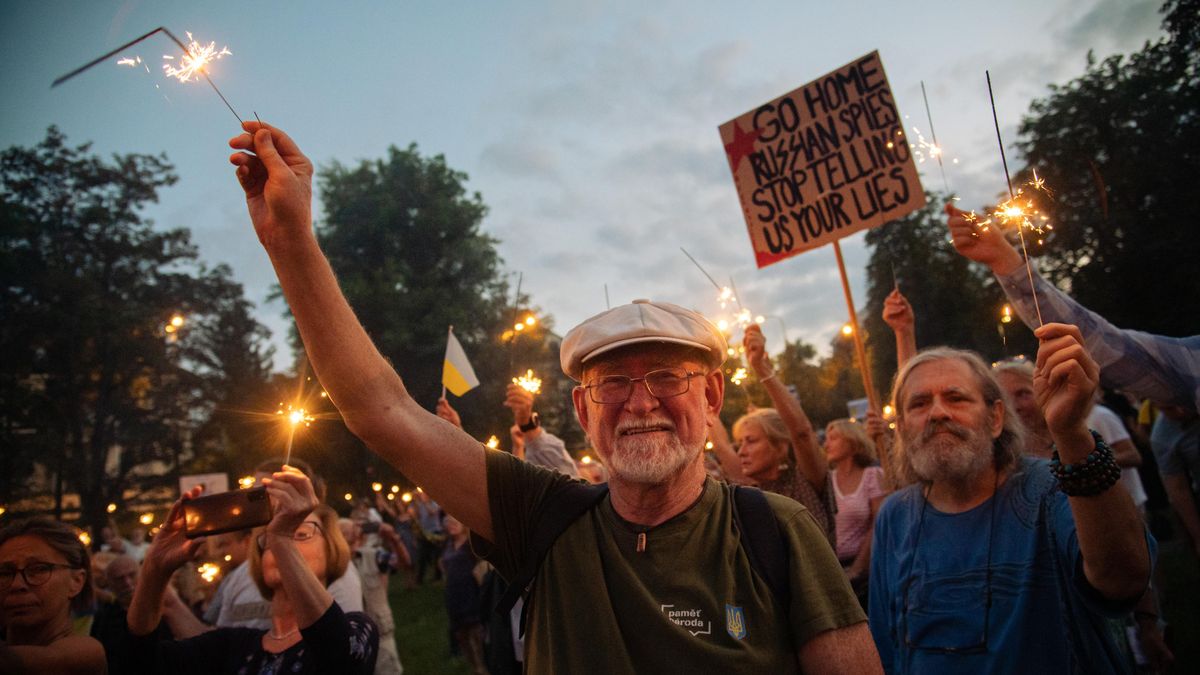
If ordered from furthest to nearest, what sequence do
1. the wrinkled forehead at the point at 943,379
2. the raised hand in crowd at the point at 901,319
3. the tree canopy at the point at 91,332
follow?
the tree canopy at the point at 91,332
the raised hand in crowd at the point at 901,319
the wrinkled forehead at the point at 943,379

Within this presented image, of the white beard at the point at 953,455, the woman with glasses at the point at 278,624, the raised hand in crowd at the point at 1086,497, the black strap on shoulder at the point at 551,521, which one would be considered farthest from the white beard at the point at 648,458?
the woman with glasses at the point at 278,624

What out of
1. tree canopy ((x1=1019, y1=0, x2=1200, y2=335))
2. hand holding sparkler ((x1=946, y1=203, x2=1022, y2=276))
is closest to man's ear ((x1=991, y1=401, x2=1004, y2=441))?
hand holding sparkler ((x1=946, y1=203, x2=1022, y2=276))

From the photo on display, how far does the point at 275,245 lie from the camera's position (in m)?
1.85

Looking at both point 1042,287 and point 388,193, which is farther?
Answer: point 388,193

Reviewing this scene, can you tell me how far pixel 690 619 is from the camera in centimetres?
187

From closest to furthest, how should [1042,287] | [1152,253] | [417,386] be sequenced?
[1042,287], [1152,253], [417,386]

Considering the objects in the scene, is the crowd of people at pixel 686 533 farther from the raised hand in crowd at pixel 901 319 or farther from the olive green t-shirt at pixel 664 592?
the raised hand in crowd at pixel 901 319

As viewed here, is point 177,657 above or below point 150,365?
below

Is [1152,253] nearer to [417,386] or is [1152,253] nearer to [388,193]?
[417,386]

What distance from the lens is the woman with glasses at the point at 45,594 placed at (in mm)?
2611

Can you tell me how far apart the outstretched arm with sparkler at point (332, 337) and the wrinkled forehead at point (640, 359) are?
502 mm

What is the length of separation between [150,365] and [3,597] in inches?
1326

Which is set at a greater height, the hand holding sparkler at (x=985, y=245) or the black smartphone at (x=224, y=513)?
the hand holding sparkler at (x=985, y=245)

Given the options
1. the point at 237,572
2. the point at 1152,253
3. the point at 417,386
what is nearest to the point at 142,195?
the point at 417,386
